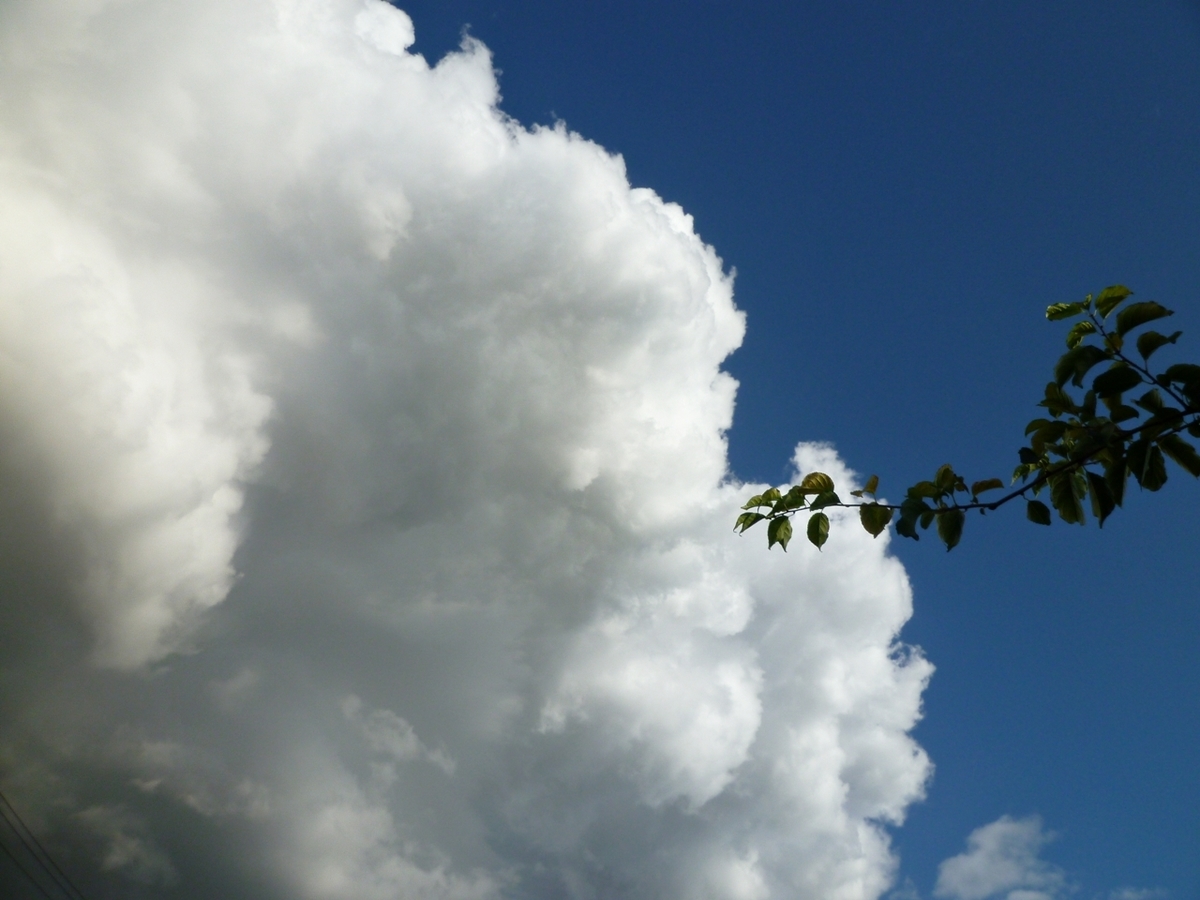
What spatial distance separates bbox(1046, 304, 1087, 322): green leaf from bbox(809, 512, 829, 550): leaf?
→ 2.40 meters

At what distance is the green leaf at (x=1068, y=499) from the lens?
4.61m

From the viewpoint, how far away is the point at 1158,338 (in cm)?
419

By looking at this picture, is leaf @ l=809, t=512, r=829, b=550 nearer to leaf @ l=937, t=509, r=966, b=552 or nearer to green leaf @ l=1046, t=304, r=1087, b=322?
leaf @ l=937, t=509, r=966, b=552

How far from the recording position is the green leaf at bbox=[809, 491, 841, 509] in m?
5.02

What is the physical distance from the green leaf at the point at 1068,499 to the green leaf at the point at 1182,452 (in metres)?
0.56

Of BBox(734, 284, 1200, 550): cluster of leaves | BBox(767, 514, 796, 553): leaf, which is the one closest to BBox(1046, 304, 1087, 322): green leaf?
BBox(734, 284, 1200, 550): cluster of leaves

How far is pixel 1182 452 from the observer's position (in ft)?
14.5

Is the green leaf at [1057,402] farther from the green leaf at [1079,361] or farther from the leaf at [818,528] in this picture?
the leaf at [818,528]

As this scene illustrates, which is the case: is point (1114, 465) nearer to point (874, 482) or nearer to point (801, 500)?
point (874, 482)

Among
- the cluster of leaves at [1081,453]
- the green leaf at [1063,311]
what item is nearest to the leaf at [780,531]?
the cluster of leaves at [1081,453]

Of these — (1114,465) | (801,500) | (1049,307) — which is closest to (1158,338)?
(1114,465)

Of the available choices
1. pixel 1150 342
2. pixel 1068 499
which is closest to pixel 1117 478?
pixel 1068 499

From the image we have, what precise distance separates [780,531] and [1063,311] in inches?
110

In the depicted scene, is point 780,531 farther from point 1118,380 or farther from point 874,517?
point 1118,380
